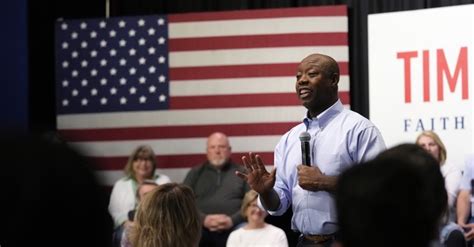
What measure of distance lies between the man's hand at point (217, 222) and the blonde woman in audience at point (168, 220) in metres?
3.87

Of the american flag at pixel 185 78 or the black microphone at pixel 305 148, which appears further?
the american flag at pixel 185 78

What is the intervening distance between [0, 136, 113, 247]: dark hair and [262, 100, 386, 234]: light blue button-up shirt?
2872 millimetres

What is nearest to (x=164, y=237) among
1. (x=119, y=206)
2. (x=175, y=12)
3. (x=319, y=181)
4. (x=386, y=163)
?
(x=319, y=181)

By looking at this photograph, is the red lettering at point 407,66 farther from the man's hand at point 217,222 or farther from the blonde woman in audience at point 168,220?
the blonde woman in audience at point 168,220

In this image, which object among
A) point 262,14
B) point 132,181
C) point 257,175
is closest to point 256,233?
point 132,181

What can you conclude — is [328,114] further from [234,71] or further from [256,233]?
[234,71]

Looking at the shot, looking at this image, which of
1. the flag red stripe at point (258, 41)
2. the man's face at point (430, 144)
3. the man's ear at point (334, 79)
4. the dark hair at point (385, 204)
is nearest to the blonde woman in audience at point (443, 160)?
the man's face at point (430, 144)

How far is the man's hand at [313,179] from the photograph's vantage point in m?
3.63

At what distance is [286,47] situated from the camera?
7.92 meters

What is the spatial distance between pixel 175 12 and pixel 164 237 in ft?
19.3

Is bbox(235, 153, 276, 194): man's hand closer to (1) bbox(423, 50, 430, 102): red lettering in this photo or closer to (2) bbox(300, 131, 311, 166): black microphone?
(2) bbox(300, 131, 311, 166): black microphone

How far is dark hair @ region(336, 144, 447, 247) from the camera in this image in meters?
1.03

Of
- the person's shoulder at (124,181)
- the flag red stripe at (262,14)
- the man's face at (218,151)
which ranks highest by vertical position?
the flag red stripe at (262,14)

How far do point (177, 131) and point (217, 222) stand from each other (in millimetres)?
1540
